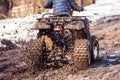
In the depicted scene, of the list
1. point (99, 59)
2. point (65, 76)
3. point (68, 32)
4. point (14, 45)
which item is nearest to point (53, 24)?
point (68, 32)

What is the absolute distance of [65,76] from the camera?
9.48 meters

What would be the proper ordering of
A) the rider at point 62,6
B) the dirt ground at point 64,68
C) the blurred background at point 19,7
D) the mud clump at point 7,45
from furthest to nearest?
1. the blurred background at point 19,7
2. the mud clump at point 7,45
3. the rider at point 62,6
4. the dirt ground at point 64,68

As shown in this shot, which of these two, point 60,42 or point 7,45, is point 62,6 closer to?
point 60,42

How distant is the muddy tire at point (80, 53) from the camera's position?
970 centimetres

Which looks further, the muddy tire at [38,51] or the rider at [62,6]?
the rider at [62,6]

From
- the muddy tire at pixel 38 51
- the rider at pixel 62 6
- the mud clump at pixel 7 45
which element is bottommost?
the mud clump at pixel 7 45

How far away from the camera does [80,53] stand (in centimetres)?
970

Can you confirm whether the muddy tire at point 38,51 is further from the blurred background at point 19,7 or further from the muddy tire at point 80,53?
the blurred background at point 19,7

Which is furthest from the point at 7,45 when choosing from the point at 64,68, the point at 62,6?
the point at 64,68

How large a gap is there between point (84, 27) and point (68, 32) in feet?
1.54

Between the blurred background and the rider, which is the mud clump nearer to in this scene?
the rider

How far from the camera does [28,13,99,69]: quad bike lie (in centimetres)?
980

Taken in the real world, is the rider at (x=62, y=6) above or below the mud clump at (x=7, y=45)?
above

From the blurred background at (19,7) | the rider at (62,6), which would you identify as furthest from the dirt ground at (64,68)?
the blurred background at (19,7)
